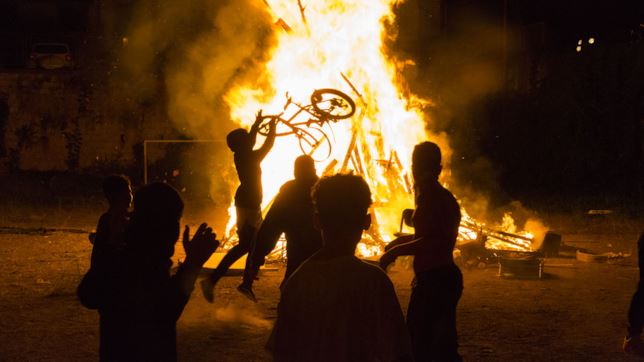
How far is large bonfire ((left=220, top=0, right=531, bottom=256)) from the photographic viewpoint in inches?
474

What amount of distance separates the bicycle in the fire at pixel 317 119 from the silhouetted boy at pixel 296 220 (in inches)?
183

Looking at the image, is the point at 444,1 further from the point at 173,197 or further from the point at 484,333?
the point at 173,197

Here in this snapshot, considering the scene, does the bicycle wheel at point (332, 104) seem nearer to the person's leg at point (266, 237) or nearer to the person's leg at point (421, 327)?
the person's leg at point (266, 237)

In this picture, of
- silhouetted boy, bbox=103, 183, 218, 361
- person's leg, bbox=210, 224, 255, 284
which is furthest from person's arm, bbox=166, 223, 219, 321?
person's leg, bbox=210, 224, 255, 284

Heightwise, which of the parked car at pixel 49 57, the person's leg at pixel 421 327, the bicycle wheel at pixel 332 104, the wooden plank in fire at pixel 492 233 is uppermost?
the parked car at pixel 49 57

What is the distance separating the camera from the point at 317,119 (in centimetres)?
1130

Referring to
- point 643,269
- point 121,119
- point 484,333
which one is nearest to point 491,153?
point 121,119

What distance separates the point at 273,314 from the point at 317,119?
14.3ft

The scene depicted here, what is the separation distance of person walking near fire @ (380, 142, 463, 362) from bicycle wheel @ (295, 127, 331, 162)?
6.47 metres

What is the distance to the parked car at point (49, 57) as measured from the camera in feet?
86.3

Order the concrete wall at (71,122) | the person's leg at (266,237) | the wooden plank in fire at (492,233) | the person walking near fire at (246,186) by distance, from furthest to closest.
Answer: the concrete wall at (71,122), the wooden plank in fire at (492,233), the person walking near fire at (246,186), the person's leg at (266,237)

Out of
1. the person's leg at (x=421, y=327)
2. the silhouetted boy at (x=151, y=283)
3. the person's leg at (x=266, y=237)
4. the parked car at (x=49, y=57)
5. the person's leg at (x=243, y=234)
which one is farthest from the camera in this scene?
the parked car at (x=49, y=57)

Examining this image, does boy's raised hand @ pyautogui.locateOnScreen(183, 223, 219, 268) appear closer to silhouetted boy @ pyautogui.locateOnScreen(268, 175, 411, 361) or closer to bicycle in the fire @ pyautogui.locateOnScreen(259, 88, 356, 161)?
silhouetted boy @ pyautogui.locateOnScreen(268, 175, 411, 361)

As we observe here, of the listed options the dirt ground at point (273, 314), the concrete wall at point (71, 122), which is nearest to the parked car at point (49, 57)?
the concrete wall at point (71, 122)
